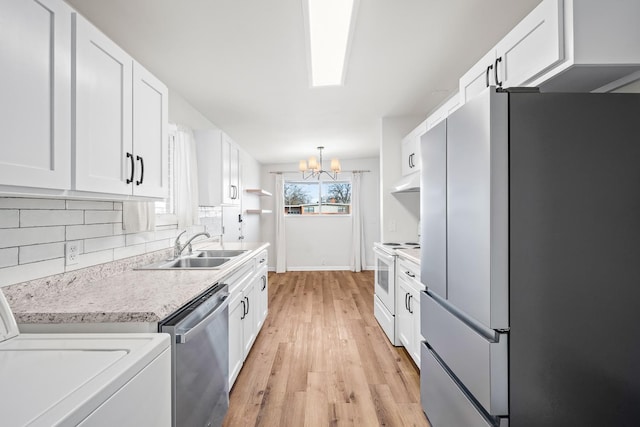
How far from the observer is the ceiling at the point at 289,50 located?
5.50 ft

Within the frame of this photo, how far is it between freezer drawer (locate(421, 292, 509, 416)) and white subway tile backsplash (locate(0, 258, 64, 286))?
6.31ft

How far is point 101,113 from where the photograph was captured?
1315mm

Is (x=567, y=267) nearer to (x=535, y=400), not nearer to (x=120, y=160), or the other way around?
(x=535, y=400)

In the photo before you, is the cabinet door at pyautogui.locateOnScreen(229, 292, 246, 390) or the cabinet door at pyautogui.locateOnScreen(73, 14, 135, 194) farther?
the cabinet door at pyautogui.locateOnScreen(229, 292, 246, 390)

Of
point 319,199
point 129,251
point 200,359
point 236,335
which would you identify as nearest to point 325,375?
point 236,335

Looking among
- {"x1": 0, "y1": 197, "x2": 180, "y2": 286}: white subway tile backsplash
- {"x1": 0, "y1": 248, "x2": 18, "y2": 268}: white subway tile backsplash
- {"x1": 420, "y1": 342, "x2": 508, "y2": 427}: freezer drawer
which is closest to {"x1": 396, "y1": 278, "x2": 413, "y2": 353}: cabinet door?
{"x1": 420, "y1": 342, "x2": 508, "y2": 427}: freezer drawer

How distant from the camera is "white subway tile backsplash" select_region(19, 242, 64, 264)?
1297 millimetres

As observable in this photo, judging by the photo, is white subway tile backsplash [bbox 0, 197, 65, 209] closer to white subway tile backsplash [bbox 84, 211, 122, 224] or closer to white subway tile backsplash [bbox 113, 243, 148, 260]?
white subway tile backsplash [bbox 84, 211, 122, 224]

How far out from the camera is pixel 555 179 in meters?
1.07

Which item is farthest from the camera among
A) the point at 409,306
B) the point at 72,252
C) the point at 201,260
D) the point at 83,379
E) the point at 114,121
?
the point at 201,260

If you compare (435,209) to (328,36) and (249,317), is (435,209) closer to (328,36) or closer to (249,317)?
(328,36)

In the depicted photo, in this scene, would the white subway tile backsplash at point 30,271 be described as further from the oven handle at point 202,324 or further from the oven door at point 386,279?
the oven door at point 386,279

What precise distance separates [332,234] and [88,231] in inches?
205

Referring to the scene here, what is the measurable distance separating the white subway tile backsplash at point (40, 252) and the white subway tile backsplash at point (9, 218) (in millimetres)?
109
